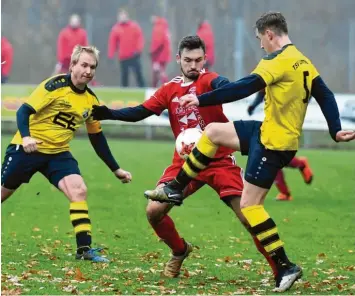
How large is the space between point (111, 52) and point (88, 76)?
15981 mm

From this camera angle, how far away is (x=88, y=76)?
9.38 metres

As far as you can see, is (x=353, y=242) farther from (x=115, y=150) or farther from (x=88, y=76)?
(x=115, y=150)

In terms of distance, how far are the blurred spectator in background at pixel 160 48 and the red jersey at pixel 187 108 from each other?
53.3 ft

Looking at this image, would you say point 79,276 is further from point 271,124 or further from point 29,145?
point 271,124

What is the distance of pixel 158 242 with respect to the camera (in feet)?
36.0

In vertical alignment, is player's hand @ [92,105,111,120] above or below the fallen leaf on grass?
above

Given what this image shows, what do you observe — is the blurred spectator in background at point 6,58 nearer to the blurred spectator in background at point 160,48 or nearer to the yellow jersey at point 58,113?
the blurred spectator in background at point 160,48

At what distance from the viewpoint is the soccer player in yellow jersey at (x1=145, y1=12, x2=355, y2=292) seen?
Answer: 25.4 feet

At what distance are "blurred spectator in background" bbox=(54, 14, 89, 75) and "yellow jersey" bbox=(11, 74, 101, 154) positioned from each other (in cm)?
1514

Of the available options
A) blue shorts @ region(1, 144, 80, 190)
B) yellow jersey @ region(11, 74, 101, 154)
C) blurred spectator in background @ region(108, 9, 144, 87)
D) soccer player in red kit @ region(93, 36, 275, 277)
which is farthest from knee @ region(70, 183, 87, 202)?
blurred spectator in background @ region(108, 9, 144, 87)

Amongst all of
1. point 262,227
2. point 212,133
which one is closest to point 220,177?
point 212,133

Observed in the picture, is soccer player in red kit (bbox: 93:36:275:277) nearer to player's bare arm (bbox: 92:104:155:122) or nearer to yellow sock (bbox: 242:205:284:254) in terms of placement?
player's bare arm (bbox: 92:104:155:122)

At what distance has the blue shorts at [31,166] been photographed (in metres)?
9.60

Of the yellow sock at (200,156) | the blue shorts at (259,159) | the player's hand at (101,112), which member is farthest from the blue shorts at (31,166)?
the blue shorts at (259,159)
